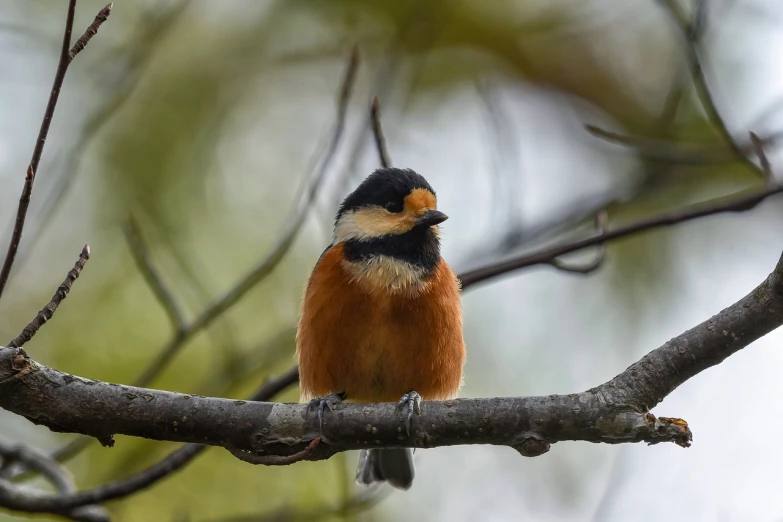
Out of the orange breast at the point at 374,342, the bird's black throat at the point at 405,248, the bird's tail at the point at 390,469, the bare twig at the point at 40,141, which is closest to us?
the bare twig at the point at 40,141

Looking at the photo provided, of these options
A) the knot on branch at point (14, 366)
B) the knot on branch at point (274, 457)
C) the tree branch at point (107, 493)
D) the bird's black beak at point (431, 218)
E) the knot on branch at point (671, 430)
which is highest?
the bird's black beak at point (431, 218)

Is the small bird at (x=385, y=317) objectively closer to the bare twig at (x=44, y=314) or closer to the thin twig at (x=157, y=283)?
the thin twig at (x=157, y=283)

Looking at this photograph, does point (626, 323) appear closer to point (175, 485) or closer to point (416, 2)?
point (416, 2)

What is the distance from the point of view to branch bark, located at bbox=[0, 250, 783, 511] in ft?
10.7

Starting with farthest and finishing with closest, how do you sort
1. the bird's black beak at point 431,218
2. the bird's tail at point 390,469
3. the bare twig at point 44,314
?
the bird's tail at point 390,469, the bird's black beak at point 431,218, the bare twig at point 44,314

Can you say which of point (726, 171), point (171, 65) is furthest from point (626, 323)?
point (171, 65)

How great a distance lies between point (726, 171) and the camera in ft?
30.6

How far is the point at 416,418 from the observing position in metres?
3.62

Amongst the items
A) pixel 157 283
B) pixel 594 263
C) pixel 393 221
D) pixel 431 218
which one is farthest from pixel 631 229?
pixel 157 283

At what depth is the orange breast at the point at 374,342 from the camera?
4965mm

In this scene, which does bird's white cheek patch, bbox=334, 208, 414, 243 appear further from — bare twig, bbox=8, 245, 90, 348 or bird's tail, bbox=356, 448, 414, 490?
bare twig, bbox=8, 245, 90, 348

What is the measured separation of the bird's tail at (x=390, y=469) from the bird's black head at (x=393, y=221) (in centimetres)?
154

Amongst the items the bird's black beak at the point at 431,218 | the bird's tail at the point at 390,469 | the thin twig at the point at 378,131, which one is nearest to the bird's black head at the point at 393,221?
the bird's black beak at the point at 431,218

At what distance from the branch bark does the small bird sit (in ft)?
3.80
